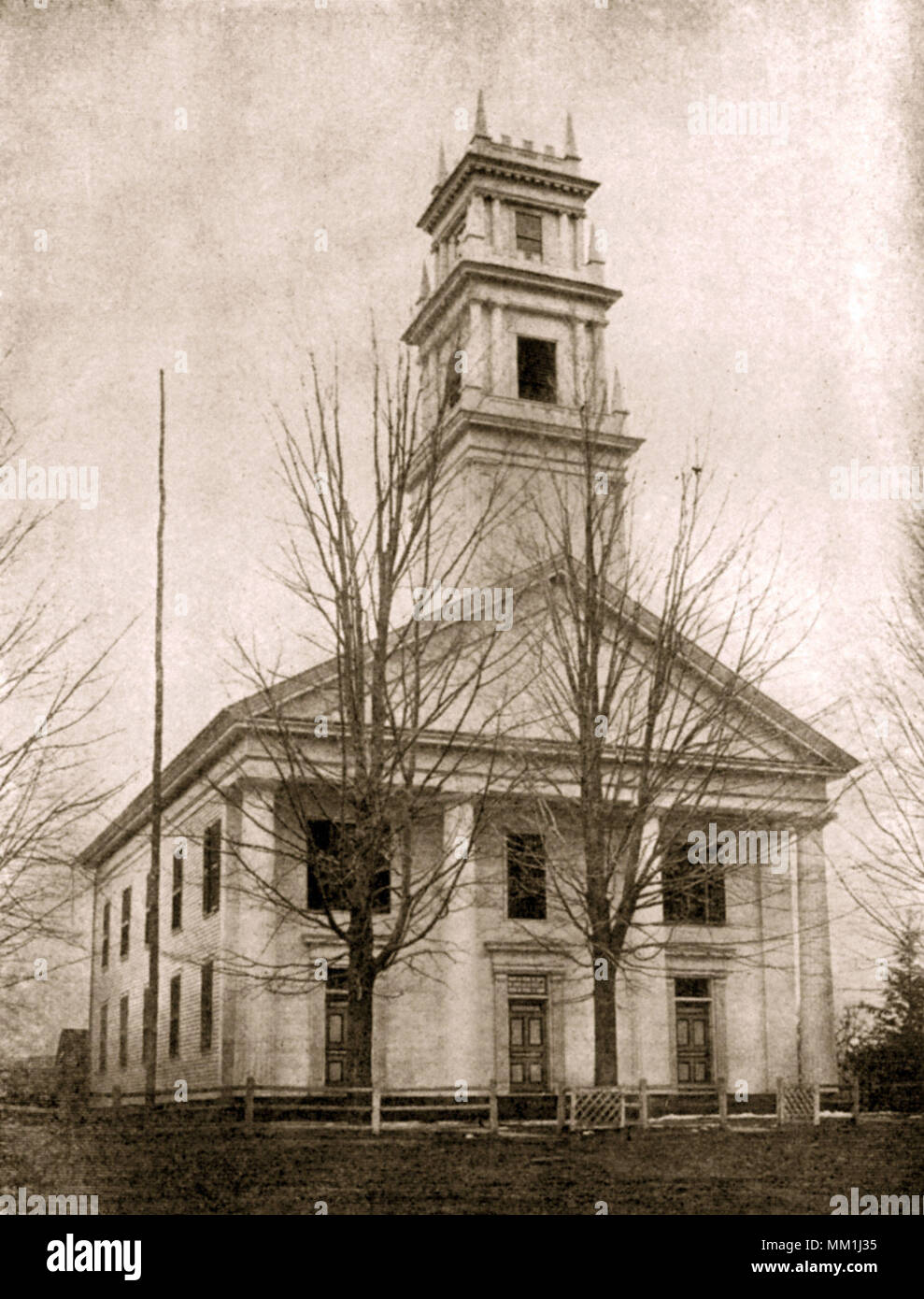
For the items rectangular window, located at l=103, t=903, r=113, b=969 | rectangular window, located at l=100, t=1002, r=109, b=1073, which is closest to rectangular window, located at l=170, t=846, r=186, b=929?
rectangular window, located at l=103, t=903, r=113, b=969

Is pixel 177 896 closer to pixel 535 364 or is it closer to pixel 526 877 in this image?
pixel 526 877

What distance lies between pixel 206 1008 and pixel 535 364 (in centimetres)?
1639

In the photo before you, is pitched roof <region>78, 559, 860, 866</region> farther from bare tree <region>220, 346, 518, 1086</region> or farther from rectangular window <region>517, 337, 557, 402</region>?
rectangular window <region>517, 337, 557, 402</region>

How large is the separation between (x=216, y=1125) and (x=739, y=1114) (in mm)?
9823

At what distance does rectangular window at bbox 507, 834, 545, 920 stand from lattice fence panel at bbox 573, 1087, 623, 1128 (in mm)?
3141

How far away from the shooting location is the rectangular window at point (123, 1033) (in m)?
22.1

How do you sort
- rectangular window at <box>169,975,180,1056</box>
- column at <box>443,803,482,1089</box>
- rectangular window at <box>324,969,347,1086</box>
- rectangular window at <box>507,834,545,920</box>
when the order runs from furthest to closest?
rectangular window at <box>324,969,347,1086</box>, column at <box>443,803,482,1089</box>, rectangular window at <box>169,975,180,1056</box>, rectangular window at <box>507,834,545,920</box>

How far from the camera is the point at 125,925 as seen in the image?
21594 millimetres

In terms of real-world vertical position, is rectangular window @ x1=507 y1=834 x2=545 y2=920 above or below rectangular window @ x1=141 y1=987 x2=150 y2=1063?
above

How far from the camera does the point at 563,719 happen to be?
70.7ft

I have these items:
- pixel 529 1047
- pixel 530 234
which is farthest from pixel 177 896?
pixel 530 234

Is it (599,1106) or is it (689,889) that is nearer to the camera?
(599,1106)

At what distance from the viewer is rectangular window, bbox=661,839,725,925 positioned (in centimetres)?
2044
